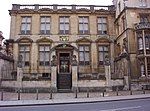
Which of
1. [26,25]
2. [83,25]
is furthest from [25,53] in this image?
[83,25]

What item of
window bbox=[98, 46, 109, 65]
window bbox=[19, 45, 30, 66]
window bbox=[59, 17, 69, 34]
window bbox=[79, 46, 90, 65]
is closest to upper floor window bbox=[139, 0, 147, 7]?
window bbox=[98, 46, 109, 65]

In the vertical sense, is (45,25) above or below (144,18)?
below

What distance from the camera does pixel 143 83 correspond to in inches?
1245

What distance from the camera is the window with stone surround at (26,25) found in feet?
126

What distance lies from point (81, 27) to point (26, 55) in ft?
32.2

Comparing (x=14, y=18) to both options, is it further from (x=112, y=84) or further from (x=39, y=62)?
(x=112, y=84)

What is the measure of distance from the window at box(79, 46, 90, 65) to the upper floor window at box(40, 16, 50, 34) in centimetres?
605

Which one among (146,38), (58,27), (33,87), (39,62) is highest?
(58,27)

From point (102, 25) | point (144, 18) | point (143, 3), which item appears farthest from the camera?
point (102, 25)

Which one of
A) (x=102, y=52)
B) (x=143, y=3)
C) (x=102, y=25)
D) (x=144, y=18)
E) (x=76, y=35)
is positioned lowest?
(x=102, y=52)

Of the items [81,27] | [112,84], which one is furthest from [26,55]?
[112,84]

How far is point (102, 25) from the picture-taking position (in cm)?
3944

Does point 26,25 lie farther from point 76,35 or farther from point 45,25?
point 76,35

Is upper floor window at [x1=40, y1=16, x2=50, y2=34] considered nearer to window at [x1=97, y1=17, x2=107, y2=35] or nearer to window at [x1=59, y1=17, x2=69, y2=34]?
window at [x1=59, y1=17, x2=69, y2=34]
